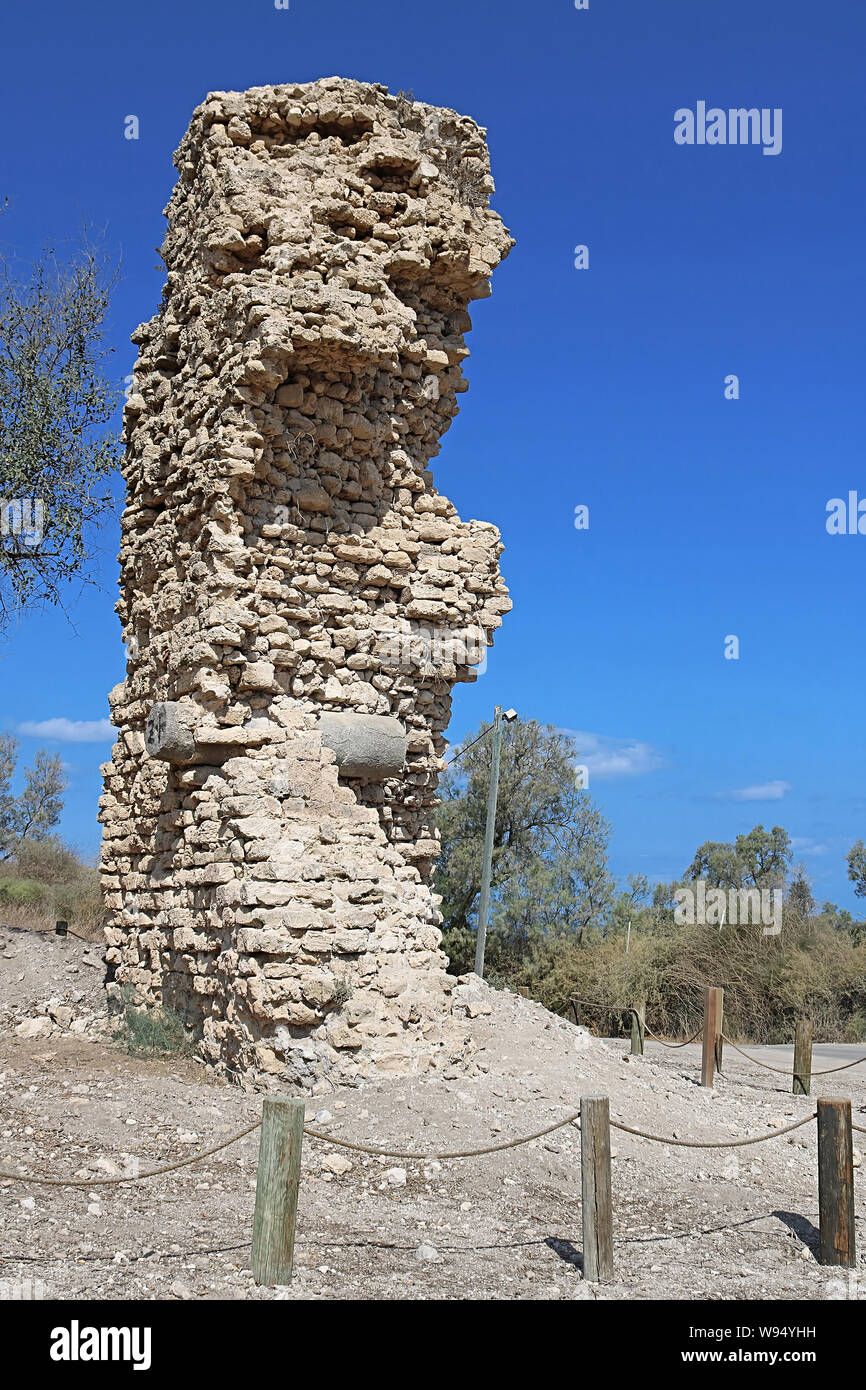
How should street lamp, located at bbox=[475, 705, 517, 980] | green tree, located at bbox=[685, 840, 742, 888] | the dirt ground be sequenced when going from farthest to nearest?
green tree, located at bbox=[685, 840, 742, 888] < street lamp, located at bbox=[475, 705, 517, 980] < the dirt ground

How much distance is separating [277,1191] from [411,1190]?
1853 mm

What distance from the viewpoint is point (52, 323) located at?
13070 millimetres

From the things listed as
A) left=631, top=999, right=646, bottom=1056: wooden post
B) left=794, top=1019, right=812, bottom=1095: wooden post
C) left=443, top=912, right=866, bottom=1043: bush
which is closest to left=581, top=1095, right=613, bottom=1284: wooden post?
left=794, top=1019, right=812, bottom=1095: wooden post

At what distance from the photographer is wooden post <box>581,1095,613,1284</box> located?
5.18m

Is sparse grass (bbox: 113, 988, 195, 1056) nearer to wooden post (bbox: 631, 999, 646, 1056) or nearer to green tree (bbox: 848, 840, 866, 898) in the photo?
wooden post (bbox: 631, 999, 646, 1056)

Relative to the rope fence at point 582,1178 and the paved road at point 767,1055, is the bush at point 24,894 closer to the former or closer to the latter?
the paved road at point 767,1055

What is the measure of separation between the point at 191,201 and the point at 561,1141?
819 centimetres

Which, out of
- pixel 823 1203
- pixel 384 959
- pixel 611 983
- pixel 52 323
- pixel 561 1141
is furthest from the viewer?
pixel 611 983

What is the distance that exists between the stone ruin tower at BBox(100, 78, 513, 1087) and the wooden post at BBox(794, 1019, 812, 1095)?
425 cm

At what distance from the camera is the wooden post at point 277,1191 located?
466 centimetres

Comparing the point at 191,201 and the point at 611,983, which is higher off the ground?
the point at 191,201
